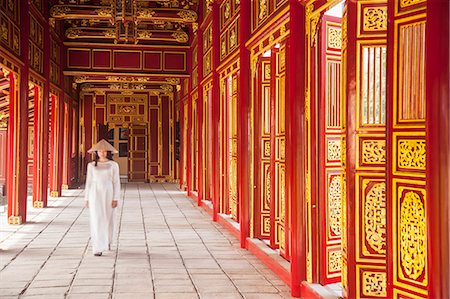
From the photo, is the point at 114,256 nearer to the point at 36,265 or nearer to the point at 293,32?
the point at 36,265

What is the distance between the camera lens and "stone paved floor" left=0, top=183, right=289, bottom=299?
463cm

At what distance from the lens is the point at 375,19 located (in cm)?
358

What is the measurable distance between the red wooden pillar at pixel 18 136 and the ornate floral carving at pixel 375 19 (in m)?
6.16

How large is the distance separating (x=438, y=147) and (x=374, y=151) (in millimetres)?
1114

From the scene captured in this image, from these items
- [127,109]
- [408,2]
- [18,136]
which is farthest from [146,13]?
[408,2]

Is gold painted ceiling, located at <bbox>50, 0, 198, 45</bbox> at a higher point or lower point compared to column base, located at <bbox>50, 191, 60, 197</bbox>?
higher

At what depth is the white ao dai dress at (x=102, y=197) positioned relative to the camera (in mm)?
6230

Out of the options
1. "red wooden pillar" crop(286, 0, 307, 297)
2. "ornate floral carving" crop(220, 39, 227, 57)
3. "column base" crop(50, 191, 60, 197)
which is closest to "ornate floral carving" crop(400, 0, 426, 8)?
"red wooden pillar" crop(286, 0, 307, 297)

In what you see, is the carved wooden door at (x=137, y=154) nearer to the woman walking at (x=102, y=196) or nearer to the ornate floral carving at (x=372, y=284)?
the woman walking at (x=102, y=196)

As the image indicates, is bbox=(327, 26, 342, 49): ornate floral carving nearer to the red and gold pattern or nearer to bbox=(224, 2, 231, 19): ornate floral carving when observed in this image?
the red and gold pattern

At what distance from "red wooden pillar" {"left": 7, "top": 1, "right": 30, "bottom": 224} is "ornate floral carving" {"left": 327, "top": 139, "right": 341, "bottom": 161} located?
5594 mm

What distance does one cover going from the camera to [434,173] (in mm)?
2508

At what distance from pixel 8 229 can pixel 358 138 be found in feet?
19.8

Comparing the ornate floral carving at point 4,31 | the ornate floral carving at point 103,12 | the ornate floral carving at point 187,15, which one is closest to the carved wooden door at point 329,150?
the ornate floral carving at point 4,31
